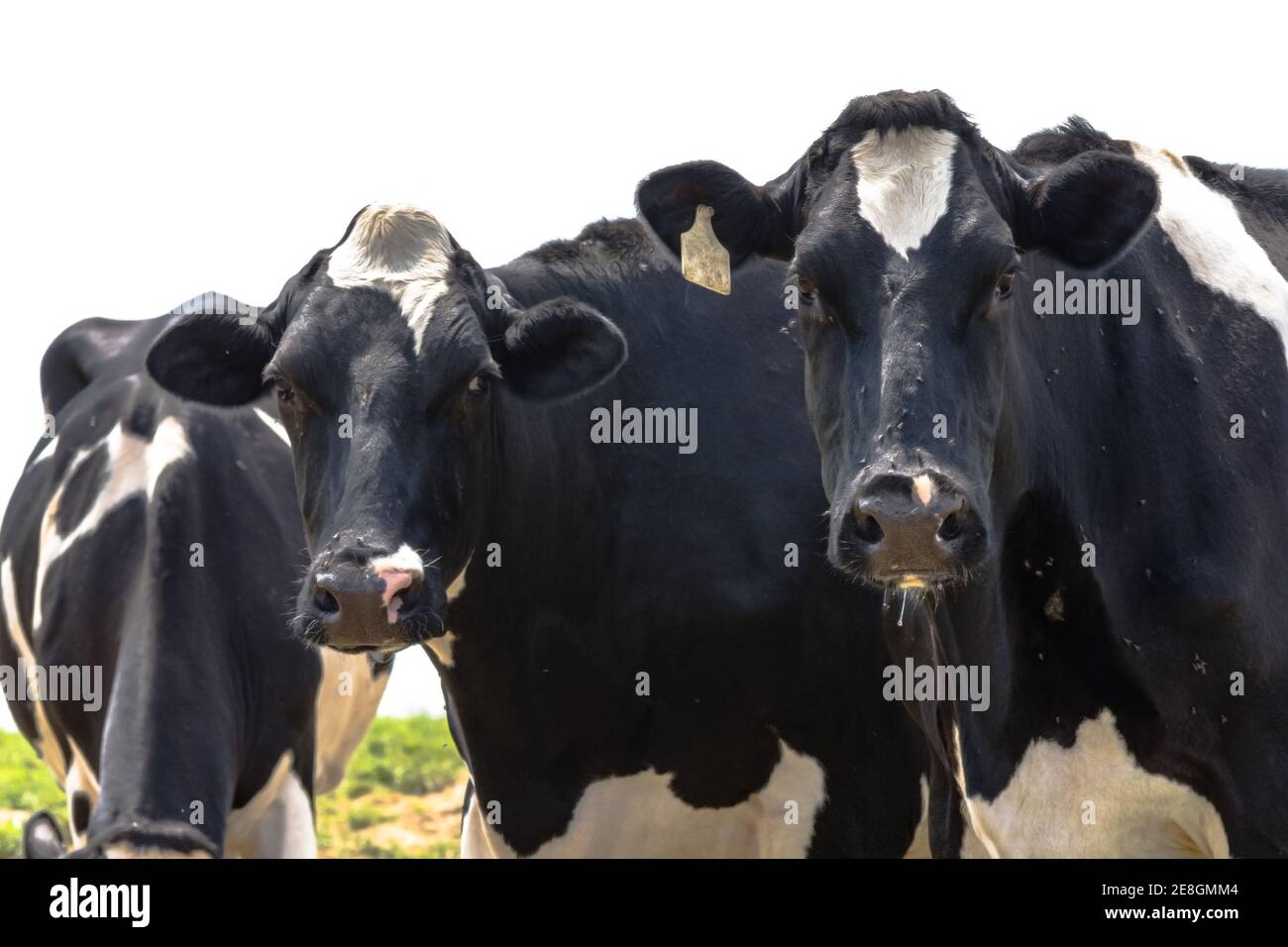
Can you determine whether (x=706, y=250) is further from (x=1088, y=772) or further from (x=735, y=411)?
(x=1088, y=772)

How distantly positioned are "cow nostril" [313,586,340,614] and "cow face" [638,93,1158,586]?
1595 millimetres

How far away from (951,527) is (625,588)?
2.27 meters

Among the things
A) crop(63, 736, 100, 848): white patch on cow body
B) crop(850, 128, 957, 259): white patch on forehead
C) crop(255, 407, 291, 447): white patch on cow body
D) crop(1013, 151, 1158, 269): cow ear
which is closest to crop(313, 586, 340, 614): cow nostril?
crop(850, 128, 957, 259): white patch on forehead

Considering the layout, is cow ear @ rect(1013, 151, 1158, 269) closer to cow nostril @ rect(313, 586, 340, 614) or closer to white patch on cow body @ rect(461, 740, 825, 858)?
white patch on cow body @ rect(461, 740, 825, 858)

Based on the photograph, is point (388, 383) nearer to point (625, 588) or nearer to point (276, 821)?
point (625, 588)

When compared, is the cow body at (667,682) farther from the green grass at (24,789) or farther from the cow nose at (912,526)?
the green grass at (24,789)

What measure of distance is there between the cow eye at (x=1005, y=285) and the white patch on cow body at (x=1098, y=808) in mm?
1278

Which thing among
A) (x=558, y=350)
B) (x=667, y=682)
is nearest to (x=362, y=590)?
(x=558, y=350)

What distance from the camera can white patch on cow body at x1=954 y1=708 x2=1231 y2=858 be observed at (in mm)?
5996

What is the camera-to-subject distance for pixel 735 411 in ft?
25.5

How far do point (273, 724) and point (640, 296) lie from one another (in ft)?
7.71

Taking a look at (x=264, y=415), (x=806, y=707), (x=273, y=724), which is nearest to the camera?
(x=806, y=707)
